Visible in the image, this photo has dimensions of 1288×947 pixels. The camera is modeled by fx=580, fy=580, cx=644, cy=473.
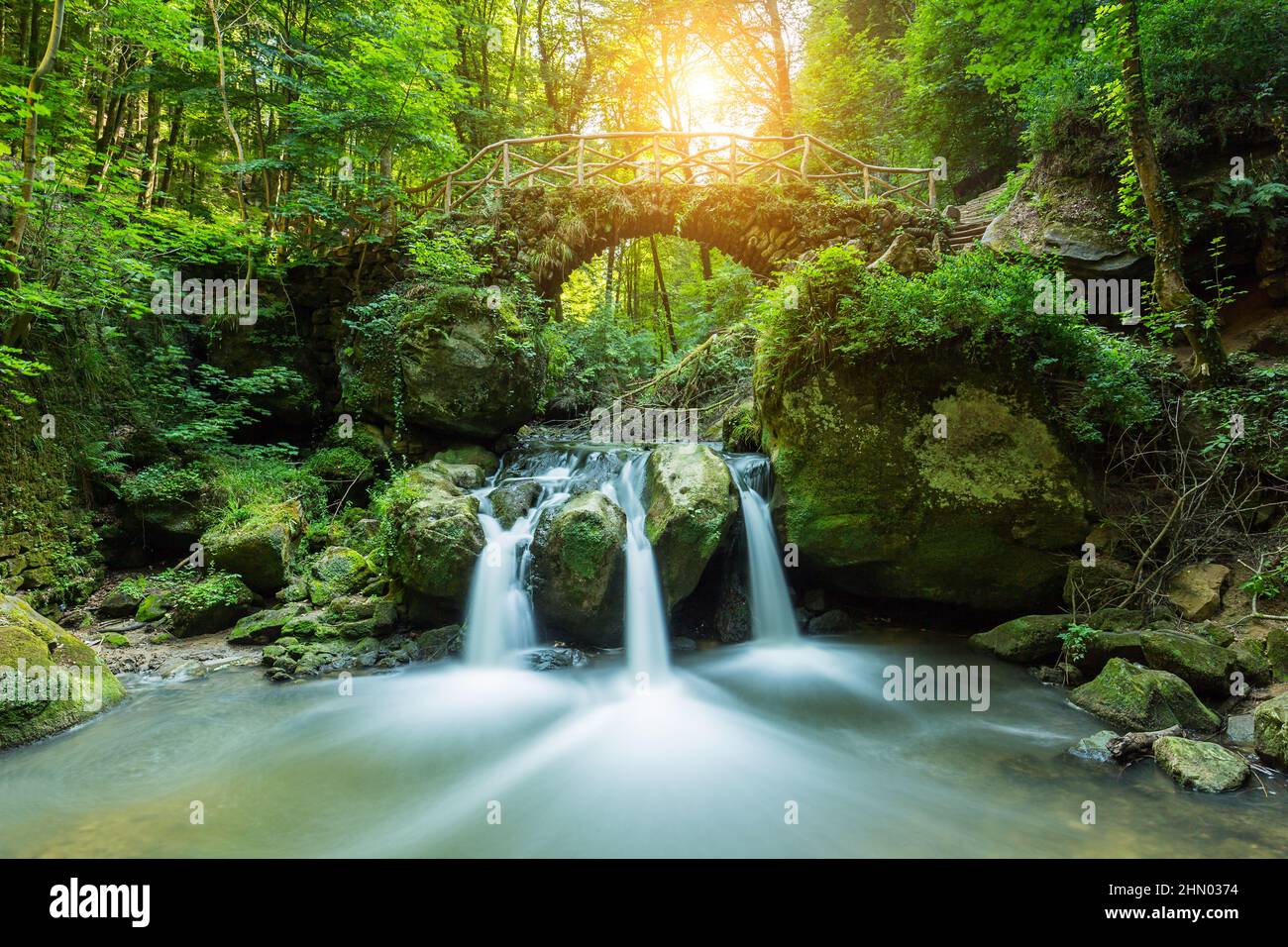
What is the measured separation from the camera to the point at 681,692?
5.59 metres

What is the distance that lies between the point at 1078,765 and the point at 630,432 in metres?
8.93

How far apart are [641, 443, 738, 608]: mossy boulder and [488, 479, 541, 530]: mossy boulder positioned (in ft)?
5.88

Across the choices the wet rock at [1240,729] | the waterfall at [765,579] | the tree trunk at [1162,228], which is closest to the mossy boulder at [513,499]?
the waterfall at [765,579]

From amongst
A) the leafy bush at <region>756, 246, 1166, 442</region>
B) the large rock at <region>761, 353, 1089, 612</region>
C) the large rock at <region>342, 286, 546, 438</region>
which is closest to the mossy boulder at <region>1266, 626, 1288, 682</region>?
the large rock at <region>761, 353, 1089, 612</region>

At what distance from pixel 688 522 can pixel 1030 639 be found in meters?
3.51

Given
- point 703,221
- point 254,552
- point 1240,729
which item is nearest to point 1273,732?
point 1240,729

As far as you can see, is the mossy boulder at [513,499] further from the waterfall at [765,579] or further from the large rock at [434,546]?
the waterfall at [765,579]

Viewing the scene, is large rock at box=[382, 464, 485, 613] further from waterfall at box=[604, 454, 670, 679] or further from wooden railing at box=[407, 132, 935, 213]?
wooden railing at box=[407, 132, 935, 213]

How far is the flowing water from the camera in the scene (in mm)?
3305

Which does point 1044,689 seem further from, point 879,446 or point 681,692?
point 681,692

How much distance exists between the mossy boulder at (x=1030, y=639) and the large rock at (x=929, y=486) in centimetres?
51

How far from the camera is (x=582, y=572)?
626 centimetres

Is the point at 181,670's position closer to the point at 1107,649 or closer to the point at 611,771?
the point at 611,771
